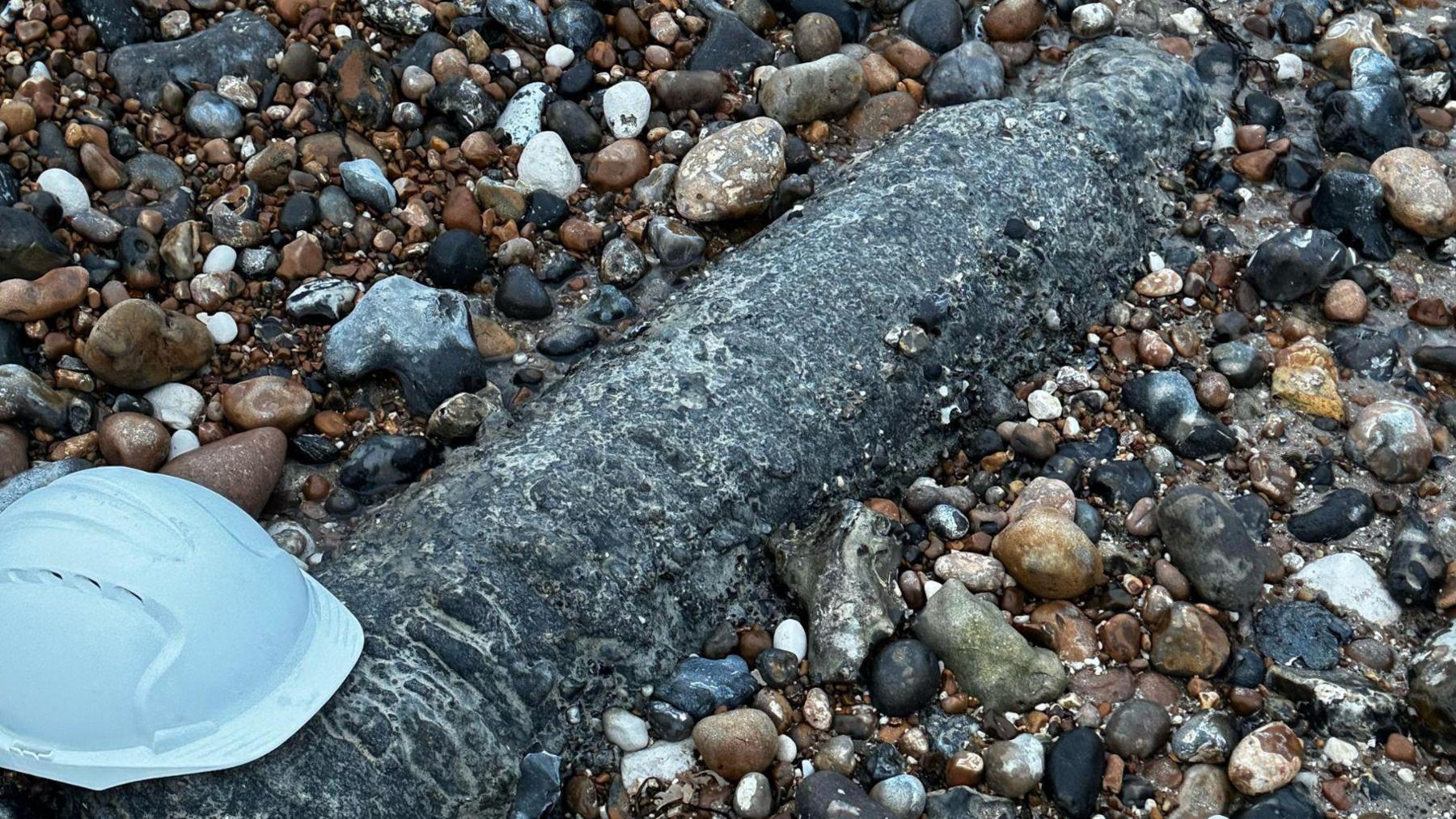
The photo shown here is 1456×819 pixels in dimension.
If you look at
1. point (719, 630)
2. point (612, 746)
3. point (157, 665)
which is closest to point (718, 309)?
point (719, 630)

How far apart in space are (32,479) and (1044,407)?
2.30 meters

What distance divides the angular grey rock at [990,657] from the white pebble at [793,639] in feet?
0.83

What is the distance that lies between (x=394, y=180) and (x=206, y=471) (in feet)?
3.66

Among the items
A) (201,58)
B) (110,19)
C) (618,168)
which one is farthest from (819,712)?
(110,19)

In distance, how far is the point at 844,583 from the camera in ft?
8.31

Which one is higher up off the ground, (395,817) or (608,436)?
(608,436)

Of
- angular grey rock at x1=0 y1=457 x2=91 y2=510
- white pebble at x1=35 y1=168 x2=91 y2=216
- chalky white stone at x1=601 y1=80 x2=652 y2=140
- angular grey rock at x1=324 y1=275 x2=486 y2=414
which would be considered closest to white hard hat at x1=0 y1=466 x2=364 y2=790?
angular grey rock at x1=0 y1=457 x2=91 y2=510

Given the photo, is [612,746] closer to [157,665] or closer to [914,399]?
[157,665]

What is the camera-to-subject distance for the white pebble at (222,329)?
3096 mm

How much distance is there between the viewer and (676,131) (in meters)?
3.62

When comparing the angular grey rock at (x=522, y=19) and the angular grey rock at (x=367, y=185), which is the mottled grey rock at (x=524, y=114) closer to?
the angular grey rock at (x=522, y=19)

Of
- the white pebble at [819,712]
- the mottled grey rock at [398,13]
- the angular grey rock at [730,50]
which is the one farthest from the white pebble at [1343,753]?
the mottled grey rock at [398,13]

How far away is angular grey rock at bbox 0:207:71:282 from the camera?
117 inches

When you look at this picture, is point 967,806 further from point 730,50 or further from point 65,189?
point 65,189
